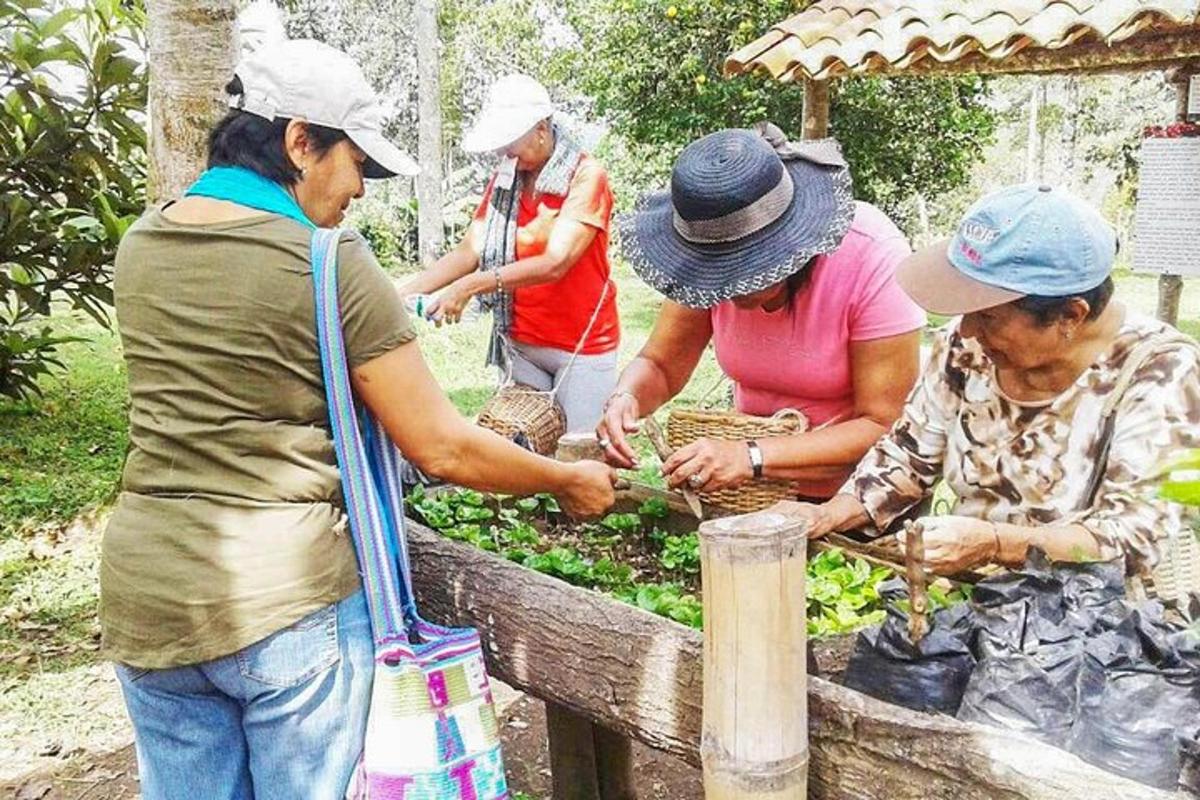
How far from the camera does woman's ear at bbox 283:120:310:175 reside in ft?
6.01

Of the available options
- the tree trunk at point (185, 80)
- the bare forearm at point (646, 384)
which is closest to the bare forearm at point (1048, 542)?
Answer: the bare forearm at point (646, 384)

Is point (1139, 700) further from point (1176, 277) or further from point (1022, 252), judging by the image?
point (1176, 277)

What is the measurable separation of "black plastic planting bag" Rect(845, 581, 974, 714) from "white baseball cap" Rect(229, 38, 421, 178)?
1193 mm

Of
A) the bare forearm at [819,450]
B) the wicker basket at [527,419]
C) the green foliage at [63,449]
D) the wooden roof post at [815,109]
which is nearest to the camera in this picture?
the bare forearm at [819,450]

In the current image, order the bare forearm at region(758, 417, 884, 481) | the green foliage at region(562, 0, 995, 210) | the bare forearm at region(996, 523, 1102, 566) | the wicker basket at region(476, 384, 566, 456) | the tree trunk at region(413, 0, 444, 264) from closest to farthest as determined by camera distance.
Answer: the bare forearm at region(996, 523, 1102, 566), the bare forearm at region(758, 417, 884, 481), the wicker basket at region(476, 384, 566, 456), the green foliage at region(562, 0, 995, 210), the tree trunk at region(413, 0, 444, 264)

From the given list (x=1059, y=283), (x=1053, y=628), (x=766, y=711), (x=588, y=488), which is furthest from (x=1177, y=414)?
(x=588, y=488)

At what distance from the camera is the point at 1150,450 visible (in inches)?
79.3

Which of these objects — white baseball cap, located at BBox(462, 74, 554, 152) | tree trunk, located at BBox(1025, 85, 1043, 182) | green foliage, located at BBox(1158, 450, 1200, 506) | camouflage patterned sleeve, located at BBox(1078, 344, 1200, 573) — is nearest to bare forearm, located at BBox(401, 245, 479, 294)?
white baseball cap, located at BBox(462, 74, 554, 152)

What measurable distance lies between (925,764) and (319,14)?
71.4 feet

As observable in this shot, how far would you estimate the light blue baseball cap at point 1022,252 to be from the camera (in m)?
2.02

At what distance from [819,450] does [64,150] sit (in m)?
6.24

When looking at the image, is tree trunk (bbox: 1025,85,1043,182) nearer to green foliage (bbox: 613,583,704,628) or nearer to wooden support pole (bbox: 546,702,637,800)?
wooden support pole (bbox: 546,702,637,800)

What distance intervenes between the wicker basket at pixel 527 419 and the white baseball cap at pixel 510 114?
1.07 meters

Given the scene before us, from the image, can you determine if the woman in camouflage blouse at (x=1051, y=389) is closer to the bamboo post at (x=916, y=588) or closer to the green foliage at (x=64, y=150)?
the bamboo post at (x=916, y=588)
